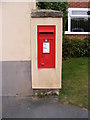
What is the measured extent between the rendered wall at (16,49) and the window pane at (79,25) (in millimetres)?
7185

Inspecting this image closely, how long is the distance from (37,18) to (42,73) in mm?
1280

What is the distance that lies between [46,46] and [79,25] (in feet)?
24.9

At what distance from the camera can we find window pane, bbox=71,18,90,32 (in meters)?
13.4

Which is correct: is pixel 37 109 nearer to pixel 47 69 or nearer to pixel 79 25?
pixel 47 69

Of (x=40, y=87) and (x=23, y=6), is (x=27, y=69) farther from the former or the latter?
(x=23, y=6)

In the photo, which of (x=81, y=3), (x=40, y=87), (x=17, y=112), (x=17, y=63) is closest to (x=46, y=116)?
(x=17, y=112)

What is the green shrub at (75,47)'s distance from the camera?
12166 mm

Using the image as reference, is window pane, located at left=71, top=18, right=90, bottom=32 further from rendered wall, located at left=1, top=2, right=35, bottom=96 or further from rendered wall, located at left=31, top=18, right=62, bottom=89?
rendered wall, located at left=31, top=18, right=62, bottom=89

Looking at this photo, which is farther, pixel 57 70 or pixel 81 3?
pixel 81 3

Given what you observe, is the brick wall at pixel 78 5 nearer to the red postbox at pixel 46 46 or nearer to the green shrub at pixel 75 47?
the green shrub at pixel 75 47

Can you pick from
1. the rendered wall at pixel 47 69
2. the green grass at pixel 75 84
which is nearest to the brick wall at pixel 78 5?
the green grass at pixel 75 84

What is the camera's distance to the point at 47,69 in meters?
6.29

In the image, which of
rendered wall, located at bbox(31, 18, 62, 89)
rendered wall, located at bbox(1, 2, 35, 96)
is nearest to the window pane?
rendered wall, located at bbox(1, 2, 35, 96)

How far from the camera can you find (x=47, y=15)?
613 cm
